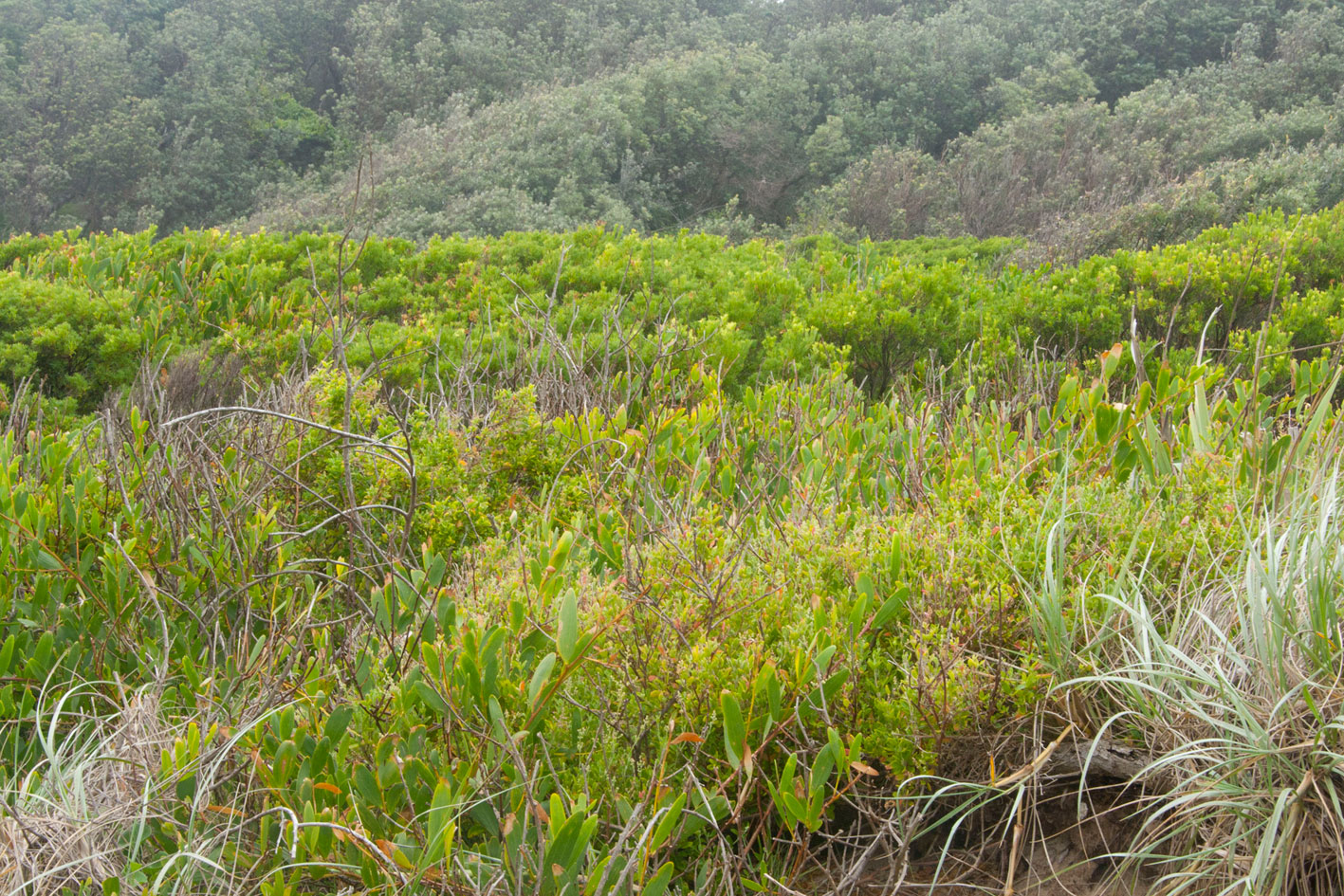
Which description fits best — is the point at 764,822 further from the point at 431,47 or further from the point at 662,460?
the point at 431,47

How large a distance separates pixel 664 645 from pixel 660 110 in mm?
21740

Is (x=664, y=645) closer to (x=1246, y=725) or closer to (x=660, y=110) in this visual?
(x=1246, y=725)

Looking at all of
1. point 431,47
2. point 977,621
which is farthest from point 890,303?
point 431,47

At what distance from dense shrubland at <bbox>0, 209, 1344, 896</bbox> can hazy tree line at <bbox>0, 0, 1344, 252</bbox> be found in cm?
1182

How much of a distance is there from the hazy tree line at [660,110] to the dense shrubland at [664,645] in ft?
38.8

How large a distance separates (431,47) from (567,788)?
2789cm

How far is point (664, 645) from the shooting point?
2.06 m

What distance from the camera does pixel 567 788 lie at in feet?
6.30

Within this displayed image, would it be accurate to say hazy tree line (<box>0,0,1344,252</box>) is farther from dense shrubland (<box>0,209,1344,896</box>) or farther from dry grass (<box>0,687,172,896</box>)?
dry grass (<box>0,687,172,896</box>)

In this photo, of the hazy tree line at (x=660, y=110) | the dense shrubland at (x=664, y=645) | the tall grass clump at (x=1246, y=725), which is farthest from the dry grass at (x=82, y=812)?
the hazy tree line at (x=660, y=110)

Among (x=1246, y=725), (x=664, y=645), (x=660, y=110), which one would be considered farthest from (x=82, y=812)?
(x=660, y=110)

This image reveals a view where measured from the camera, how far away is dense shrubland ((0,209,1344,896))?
1.71 metres

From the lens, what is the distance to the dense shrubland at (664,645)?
5.61 feet

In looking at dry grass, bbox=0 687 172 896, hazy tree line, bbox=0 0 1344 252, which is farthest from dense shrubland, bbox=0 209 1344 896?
hazy tree line, bbox=0 0 1344 252
